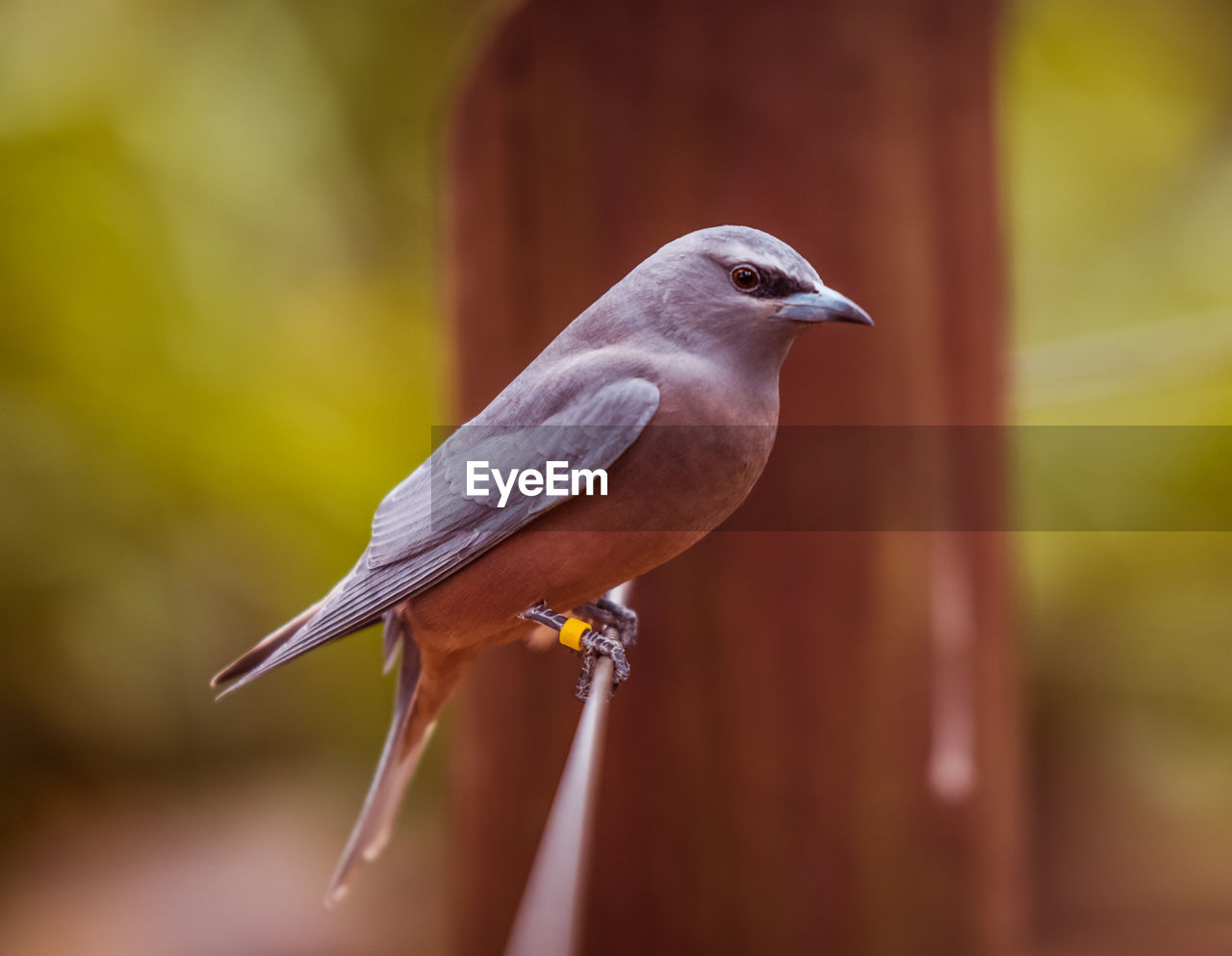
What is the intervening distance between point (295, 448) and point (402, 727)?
4.23 ft

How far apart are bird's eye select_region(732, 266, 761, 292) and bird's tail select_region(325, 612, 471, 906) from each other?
0.40 m

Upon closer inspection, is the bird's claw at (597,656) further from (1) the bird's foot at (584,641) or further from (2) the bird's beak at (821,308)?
(2) the bird's beak at (821,308)

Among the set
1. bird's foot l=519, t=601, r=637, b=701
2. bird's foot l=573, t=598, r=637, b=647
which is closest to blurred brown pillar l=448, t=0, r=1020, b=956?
bird's foot l=573, t=598, r=637, b=647

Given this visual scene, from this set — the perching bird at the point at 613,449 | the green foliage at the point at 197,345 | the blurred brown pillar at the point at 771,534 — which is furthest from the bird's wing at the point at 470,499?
the green foliage at the point at 197,345

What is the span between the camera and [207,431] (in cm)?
223

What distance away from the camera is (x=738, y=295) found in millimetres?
783

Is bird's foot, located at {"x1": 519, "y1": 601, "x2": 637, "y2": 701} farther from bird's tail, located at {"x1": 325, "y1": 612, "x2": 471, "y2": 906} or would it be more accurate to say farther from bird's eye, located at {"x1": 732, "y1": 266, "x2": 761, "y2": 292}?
bird's eye, located at {"x1": 732, "y1": 266, "x2": 761, "y2": 292}

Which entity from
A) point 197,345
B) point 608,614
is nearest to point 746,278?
point 608,614

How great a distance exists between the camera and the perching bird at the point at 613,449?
0.77 m

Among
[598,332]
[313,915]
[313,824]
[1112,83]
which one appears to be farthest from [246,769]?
[1112,83]

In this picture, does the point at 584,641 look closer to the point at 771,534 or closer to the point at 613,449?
the point at 613,449

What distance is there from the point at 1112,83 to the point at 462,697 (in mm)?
Result: 1911

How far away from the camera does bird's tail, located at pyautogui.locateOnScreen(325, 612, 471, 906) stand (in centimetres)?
98

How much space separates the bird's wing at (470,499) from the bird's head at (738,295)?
7 centimetres
